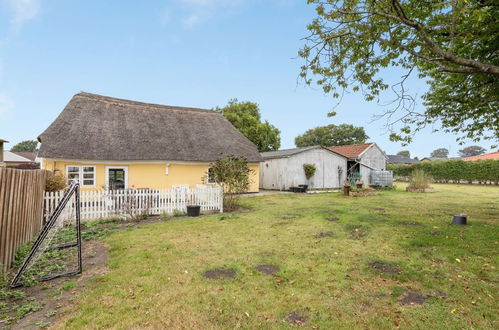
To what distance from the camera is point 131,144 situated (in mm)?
15859

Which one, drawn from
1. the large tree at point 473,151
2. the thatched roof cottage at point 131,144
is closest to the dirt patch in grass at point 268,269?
the thatched roof cottage at point 131,144

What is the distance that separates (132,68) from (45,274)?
54.6 ft

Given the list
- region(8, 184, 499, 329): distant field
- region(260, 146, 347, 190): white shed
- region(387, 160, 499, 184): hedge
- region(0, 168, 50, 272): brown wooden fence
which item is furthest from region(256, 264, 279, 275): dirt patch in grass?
region(387, 160, 499, 184): hedge

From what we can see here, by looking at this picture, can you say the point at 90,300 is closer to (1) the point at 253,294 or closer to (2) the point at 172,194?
(1) the point at 253,294

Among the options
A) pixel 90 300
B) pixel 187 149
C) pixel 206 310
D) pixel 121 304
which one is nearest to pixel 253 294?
pixel 206 310

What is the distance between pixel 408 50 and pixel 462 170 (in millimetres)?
36027

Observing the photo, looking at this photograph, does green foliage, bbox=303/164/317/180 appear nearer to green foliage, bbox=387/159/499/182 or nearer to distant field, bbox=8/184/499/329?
distant field, bbox=8/184/499/329

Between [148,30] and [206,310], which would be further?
[148,30]

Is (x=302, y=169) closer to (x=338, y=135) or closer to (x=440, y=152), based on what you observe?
(x=338, y=135)

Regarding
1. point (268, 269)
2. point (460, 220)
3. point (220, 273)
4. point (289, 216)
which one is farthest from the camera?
point (289, 216)

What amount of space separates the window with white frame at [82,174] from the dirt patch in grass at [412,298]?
52.4 feet

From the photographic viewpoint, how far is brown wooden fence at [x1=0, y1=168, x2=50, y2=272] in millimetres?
4574

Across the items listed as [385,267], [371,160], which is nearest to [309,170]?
[371,160]

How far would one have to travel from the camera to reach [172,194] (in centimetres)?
1097
